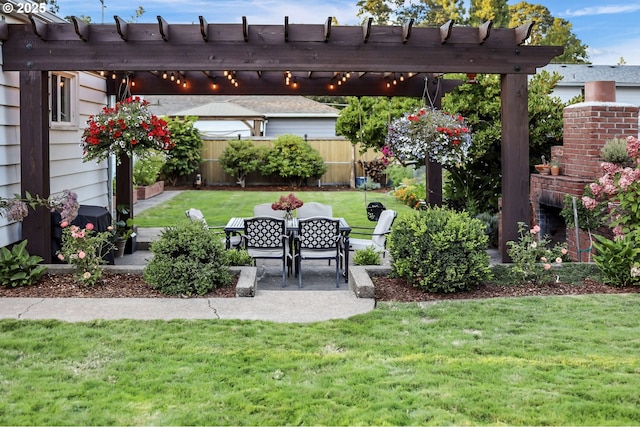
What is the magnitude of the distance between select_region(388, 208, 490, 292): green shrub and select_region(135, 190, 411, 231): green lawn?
23.3 ft

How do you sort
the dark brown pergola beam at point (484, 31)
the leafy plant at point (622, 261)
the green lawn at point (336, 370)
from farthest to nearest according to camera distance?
the dark brown pergola beam at point (484, 31)
the leafy plant at point (622, 261)
the green lawn at point (336, 370)

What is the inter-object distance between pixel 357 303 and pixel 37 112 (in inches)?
155

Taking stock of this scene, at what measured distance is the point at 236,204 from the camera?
17.2 meters

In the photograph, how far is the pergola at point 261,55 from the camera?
7.16m

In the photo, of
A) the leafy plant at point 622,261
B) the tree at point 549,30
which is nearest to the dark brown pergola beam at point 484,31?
the leafy plant at point 622,261

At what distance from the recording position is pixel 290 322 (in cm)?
541

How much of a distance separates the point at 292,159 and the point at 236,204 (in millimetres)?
5090

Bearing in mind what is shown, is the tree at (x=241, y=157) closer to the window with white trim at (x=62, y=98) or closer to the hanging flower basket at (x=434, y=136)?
the window with white trim at (x=62, y=98)

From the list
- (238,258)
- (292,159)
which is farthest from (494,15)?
(238,258)

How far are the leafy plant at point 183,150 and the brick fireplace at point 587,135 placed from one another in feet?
45.6

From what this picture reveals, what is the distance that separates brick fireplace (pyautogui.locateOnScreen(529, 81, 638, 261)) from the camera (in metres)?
8.66

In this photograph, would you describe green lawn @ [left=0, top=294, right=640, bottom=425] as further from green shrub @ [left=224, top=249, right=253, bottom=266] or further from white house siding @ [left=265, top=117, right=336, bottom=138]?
white house siding @ [left=265, top=117, right=336, bottom=138]

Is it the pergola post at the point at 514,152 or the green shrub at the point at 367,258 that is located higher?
the pergola post at the point at 514,152

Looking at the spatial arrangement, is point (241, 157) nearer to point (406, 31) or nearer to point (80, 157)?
point (80, 157)
